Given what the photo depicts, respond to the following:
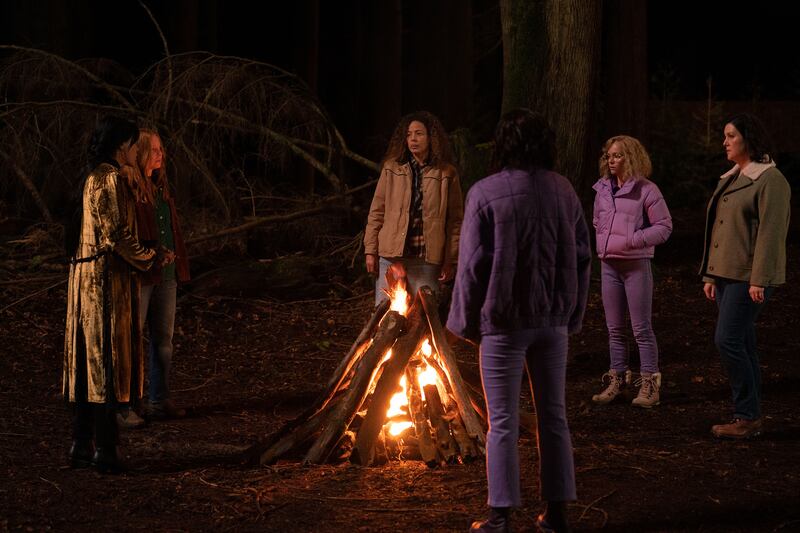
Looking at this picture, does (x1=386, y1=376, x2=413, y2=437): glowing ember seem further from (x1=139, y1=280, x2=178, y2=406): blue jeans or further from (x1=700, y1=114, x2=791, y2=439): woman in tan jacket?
(x1=700, y1=114, x2=791, y2=439): woman in tan jacket

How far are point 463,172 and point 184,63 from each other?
2.95 metres

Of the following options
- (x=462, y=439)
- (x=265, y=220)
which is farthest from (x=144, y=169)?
(x=265, y=220)

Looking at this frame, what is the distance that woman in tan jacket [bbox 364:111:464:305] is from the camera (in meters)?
6.56

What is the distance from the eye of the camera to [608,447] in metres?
6.05

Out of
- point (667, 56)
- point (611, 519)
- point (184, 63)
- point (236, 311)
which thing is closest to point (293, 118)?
point (184, 63)

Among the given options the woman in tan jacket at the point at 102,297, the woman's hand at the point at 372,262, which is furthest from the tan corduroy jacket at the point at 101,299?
the woman's hand at the point at 372,262

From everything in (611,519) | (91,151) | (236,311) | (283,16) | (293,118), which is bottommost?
(611,519)

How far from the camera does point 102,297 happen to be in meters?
5.50

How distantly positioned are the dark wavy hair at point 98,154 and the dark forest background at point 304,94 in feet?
13.9

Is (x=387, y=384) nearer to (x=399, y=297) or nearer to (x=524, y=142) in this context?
(x=399, y=297)

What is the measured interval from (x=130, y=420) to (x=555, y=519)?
3.27 m

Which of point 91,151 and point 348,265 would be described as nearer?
point 91,151

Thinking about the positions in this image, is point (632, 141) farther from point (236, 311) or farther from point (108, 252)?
point (236, 311)

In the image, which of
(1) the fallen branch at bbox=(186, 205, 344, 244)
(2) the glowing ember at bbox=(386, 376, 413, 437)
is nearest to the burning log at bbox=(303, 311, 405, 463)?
(2) the glowing ember at bbox=(386, 376, 413, 437)
